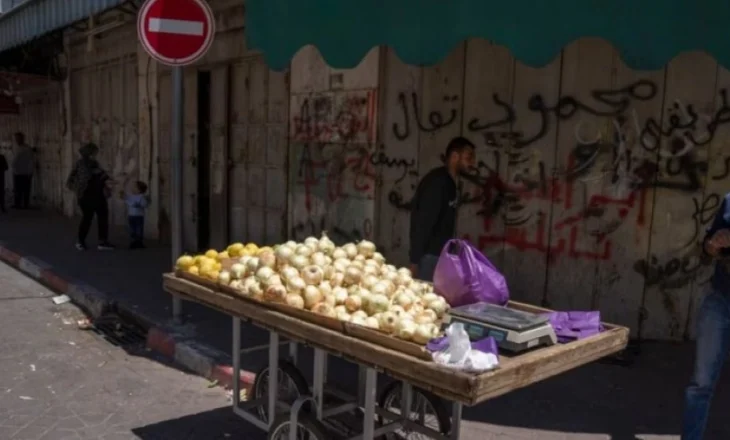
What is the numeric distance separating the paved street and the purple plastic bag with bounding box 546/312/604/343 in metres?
2.14

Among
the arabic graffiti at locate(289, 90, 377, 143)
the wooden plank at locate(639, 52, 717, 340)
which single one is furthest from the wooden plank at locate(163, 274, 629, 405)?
the arabic graffiti at locate(289, 90, 377, 143)

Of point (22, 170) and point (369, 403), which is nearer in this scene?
point (369, 403)

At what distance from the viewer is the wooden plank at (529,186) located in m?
5.66

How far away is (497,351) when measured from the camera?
2594 mm

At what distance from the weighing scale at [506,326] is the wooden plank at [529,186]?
2.91 m

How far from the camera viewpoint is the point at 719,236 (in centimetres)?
320

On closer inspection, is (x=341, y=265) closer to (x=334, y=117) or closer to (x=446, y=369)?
(x=446, y=369)

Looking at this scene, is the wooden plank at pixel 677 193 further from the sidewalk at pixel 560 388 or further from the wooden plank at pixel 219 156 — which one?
the wooden plank at pixel 219 156

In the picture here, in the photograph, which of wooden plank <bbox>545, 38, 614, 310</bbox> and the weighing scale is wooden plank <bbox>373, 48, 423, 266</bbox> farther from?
the weighing scale

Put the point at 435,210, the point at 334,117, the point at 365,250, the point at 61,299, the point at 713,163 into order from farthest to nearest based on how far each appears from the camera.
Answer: the point at 61,299 → the point at 334,117 → the point at 713,163 → the point at 435,210 → the point at 365,250

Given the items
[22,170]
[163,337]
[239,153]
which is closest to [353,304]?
[163,337]

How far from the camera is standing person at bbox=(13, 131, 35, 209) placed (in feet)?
52.2

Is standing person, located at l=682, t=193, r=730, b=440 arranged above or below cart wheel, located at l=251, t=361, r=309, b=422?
above

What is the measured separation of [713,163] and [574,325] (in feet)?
9.16
